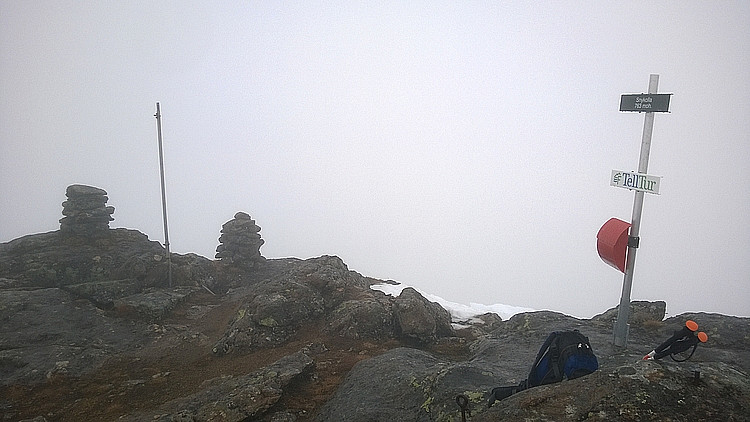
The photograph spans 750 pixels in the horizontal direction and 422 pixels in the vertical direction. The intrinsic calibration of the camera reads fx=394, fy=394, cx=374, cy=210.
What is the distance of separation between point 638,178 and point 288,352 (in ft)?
35.7

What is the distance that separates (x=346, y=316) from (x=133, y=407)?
650cm

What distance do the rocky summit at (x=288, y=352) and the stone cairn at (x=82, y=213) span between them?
0.36 m

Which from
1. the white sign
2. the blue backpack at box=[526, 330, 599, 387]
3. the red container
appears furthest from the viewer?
the red container

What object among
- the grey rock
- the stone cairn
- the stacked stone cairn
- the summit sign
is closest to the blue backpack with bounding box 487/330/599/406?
the summit sign

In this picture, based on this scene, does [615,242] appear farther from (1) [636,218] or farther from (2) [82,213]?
(2) [82,213]

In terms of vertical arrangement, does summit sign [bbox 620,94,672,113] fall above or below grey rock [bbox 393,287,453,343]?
above

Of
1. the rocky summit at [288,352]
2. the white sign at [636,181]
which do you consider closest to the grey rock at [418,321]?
the rocky summit at [288,352]

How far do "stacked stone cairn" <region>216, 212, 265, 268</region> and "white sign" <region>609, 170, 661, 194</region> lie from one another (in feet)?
63.6

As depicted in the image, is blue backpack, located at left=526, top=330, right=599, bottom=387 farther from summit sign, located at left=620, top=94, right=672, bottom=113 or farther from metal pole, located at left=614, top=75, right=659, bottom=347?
summit sign, located at left=620, top=94, right=672, bottom=113

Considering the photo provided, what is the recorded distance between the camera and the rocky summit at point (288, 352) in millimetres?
5336

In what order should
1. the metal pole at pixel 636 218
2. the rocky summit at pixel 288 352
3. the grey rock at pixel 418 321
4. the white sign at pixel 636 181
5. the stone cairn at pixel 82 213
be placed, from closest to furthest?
the rocky summit at pixel 288 352 < the white sign at pixel 636 181 < the metal pole at pixel 636 218 < the grey rock at pixel 418 321 < the stone cairn at pixel 82 213

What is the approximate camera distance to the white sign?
955 centimetres

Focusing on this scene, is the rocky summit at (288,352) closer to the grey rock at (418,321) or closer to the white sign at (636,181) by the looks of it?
the grey rock at (418,321)

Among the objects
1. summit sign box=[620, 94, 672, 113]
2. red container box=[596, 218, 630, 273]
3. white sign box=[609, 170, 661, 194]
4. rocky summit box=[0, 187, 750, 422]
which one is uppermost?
summit sign box=[620, 94, 672, 113]
